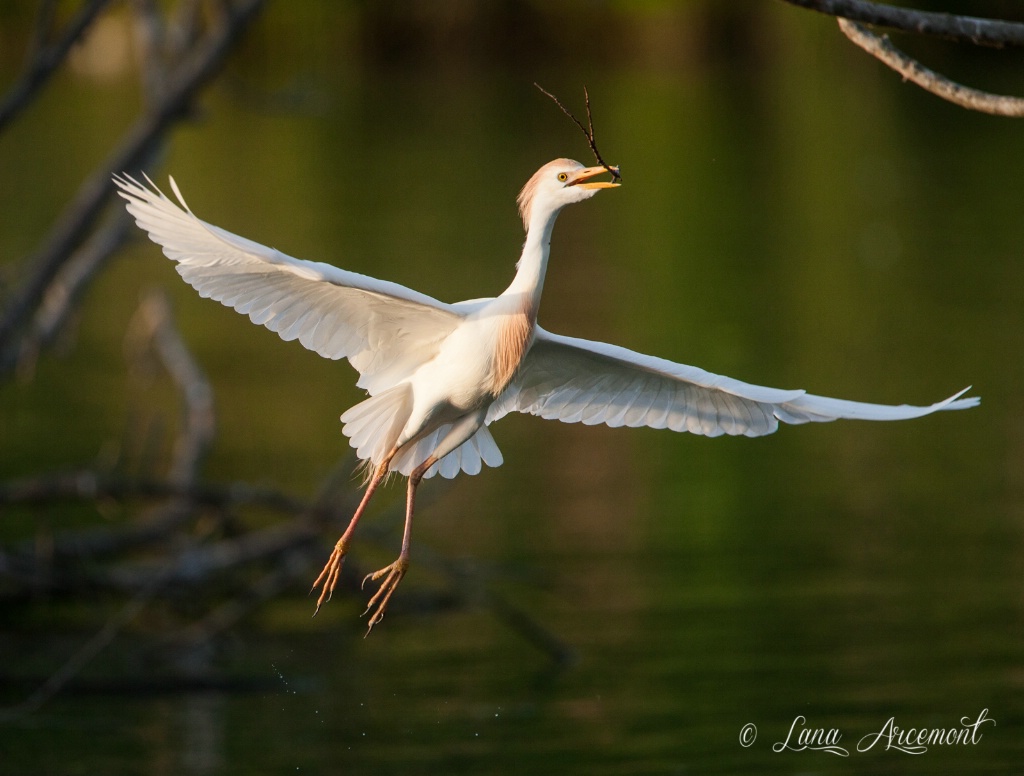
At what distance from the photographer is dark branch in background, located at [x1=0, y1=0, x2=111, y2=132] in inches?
301

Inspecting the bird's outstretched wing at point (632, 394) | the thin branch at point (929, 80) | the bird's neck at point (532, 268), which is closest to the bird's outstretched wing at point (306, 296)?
the bird's neck at point (532, 268)

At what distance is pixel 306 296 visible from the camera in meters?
6.07

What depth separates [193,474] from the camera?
10711 mm

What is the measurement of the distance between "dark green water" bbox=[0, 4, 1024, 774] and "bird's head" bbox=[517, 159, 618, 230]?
4066 millimetres

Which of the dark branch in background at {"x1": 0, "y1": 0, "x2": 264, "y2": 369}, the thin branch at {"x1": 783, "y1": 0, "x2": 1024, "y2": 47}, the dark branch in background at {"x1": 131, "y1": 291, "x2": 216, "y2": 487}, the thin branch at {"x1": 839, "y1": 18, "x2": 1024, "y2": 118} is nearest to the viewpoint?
the thin branch at {"x1": 783, "y1": 0, "x2": 1024, "y2": 47}

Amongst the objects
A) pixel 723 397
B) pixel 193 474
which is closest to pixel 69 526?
pixel 193 474

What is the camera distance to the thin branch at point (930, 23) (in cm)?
488

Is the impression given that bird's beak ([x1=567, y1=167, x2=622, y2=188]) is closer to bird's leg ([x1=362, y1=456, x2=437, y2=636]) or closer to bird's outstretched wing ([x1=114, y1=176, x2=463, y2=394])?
bird's outstretched wing ([x1=114, y1=176, x2=463, y2=394])

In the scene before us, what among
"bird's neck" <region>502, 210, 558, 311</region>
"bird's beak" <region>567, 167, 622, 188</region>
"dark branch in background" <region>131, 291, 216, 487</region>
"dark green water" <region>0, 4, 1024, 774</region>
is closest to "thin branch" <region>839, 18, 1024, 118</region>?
"bird's beak" <region>567, 167, 622, 188</region>

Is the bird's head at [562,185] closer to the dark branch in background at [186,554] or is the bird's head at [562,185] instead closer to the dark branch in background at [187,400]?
the dark branch in background at [186,554]

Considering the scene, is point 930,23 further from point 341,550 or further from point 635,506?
point 635,506

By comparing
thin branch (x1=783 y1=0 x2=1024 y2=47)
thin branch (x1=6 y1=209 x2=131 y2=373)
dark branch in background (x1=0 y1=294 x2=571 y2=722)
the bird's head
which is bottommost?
dark branch in background (x1=0 y1=294 x2=571 y2=722)

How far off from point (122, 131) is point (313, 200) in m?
8.56

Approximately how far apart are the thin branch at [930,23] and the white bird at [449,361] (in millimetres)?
858
